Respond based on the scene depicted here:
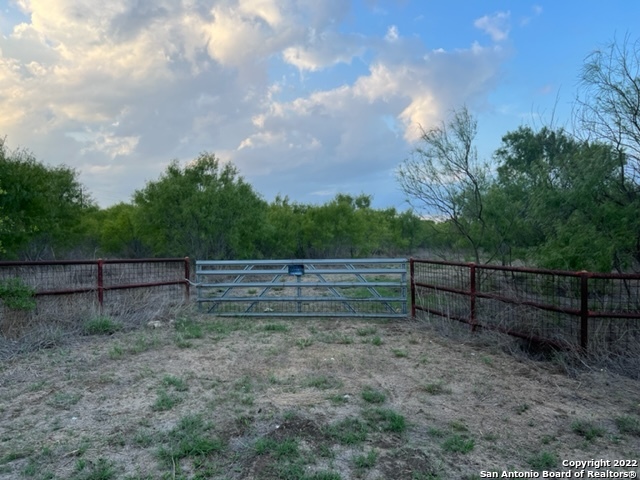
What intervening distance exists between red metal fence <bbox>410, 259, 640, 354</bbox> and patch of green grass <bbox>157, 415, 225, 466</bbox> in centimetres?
490

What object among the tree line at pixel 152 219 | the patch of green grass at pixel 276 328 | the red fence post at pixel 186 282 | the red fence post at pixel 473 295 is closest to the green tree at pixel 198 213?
the tree line at pixel 152 219

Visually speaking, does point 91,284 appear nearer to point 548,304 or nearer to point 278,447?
point 278,447

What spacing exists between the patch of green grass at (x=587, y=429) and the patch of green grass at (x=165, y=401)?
4058 mm

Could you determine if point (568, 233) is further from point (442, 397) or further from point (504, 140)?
point (504, 140)

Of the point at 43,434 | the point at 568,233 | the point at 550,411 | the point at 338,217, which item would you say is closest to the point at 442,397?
the point at 550,411

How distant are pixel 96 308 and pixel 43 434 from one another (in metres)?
5.23

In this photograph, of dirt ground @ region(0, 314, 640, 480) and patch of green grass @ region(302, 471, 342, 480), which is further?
dirt ground @ region(0, 314, 640, 480)

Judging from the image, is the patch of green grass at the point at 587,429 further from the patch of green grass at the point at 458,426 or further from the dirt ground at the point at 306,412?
the patch of green grass at the point at 458,426

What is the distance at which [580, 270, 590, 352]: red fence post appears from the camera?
6129 mm

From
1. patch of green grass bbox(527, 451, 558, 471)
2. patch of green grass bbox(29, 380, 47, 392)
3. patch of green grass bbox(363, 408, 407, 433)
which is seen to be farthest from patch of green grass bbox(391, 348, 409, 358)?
patch of green grass bbox(29, 380, 47, 392)

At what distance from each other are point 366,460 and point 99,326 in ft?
21.8

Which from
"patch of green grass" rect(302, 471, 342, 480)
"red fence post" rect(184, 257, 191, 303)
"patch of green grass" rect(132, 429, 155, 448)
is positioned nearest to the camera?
"patch of green grass" rect(302, 471, 342, 480)

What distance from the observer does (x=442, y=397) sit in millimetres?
5363

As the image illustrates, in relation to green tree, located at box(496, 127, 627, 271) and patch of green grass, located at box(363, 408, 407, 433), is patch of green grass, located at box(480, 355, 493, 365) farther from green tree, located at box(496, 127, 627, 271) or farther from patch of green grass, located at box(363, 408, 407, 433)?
green tree, located at box(496, 127, 627, 271)
